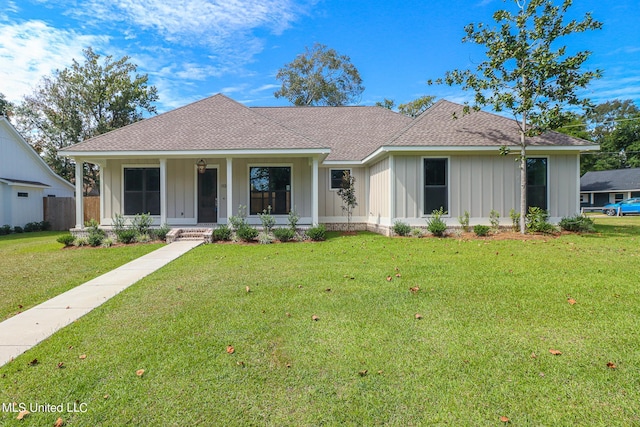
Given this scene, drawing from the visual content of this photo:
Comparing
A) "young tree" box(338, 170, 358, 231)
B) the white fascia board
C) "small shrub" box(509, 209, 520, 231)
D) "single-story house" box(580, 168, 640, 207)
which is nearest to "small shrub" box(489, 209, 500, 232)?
"small shrub" box(509, 209, 520, 231)

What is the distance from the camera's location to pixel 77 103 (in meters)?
28.1

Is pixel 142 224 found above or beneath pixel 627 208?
beneath

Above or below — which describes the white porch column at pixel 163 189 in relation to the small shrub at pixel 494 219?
above

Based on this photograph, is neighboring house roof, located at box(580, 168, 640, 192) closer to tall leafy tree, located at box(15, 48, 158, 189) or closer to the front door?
the front door

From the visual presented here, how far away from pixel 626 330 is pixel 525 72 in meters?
9.94

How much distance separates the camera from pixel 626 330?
355cm

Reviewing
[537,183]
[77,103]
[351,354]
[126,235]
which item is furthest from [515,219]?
[77,103]

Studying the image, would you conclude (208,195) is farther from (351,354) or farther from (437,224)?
(351,354)

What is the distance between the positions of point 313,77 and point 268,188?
22195mm

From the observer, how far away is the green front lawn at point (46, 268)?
17.3 feet

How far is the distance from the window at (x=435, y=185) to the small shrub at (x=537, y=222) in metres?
2.70

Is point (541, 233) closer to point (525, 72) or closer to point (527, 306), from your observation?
point (525, 72)

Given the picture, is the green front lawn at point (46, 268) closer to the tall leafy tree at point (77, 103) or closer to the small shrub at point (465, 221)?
the small shrub at point (465, 221)

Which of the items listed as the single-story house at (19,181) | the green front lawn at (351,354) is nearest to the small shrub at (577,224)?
the green front lawn at (351,354)
